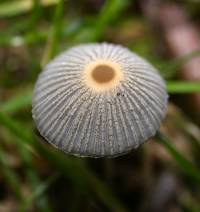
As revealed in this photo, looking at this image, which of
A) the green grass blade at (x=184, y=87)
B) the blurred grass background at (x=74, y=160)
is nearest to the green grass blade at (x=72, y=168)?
the blurred grass background at (x=74, y=160)

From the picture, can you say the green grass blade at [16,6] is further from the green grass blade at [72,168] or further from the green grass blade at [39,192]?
the green grass blade at [39,192]

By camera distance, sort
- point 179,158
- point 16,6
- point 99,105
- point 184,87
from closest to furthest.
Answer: point 99,105, point 179,158, point 184,87, point 16,6

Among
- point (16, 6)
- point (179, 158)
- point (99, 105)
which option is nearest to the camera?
point (99, 105)

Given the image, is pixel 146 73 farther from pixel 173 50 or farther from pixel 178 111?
pixel 173 50

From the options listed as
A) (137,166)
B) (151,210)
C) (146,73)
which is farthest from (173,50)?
(146,73)

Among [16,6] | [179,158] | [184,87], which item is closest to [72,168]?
[179,158]

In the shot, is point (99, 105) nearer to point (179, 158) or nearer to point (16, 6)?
point (179, 158)
